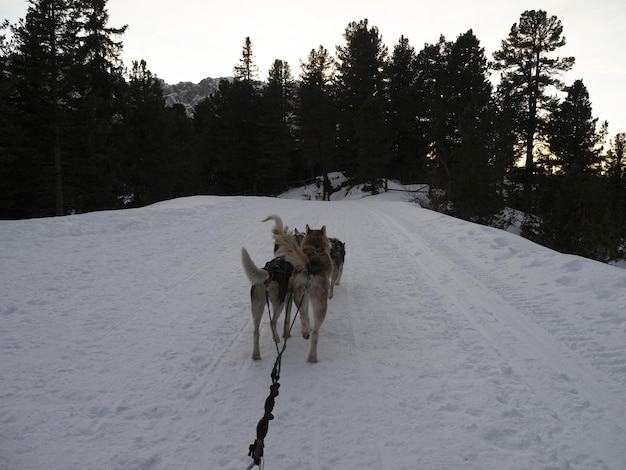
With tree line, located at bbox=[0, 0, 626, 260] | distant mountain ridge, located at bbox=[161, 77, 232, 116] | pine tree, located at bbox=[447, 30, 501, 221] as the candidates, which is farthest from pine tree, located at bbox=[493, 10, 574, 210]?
distant mountain ridge, located at bbox=[161, 77, 232, 116]

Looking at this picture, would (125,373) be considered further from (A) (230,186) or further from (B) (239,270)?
(A) (230,186)

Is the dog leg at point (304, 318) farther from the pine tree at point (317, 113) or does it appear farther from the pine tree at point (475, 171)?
the pine tree at point (317, 113)

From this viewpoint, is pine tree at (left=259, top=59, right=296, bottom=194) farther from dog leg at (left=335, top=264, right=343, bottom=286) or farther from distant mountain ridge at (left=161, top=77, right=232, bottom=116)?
distant mountain ridge at (left=161, top=77, right=232, bottom=116)

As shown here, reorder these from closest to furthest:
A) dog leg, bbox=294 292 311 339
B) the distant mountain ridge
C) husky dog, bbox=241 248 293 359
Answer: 1. husky dog, bbox=241 248 293 359
2. dog leg, bbox=294 292 311 339
3. the distant mountain ridge

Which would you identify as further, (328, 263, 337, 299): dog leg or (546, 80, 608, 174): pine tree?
(546, 80, 608, 174): pine tree

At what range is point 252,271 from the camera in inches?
157

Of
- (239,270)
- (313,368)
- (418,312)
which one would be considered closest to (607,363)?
(418,312)

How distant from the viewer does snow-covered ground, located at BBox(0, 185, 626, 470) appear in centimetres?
294

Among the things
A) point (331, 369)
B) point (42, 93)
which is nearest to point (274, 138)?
point (42, 93)

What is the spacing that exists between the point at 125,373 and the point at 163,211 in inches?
446

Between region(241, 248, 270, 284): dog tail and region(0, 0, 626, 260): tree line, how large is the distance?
16.1m

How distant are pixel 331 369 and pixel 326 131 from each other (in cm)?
3767

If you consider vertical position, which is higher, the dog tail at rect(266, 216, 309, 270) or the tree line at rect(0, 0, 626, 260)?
the tree line at rect(0, 0, 626, 260)

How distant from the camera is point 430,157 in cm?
3509
